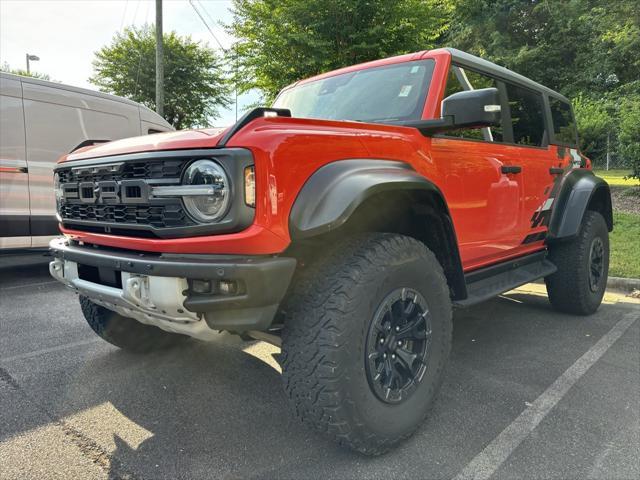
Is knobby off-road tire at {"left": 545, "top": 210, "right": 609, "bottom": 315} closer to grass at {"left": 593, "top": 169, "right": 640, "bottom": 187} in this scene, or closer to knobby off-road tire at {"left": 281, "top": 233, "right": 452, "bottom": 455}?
knobby off-road tire at {"left": 281, "top": 233, "right": 452, "bottom": 455}

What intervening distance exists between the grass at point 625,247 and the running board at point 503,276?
219cm

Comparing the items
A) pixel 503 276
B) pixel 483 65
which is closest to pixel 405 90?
pixel 483 65

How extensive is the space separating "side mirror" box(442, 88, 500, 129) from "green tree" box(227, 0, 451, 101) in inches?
289

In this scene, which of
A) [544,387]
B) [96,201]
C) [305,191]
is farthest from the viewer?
[544,387]

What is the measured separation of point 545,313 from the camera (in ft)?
14.5

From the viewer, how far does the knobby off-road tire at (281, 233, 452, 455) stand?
6.09 ft

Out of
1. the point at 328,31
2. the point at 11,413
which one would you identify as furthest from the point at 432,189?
the point at 328,31

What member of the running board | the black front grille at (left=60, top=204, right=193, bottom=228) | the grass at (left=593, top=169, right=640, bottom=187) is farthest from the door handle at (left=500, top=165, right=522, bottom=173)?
the grass at (left=593, top=169, right=640, bottom=187)

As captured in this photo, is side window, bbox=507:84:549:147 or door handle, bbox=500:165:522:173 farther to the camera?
side window, bbox=507:84:549:147

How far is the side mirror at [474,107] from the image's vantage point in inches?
88.4

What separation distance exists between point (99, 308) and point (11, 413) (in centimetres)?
73

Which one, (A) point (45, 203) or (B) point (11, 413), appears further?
(A) point (45, 203)

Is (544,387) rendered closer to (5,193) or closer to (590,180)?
(590,180)

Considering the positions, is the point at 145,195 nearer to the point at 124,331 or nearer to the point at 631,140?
the point at 124,331
